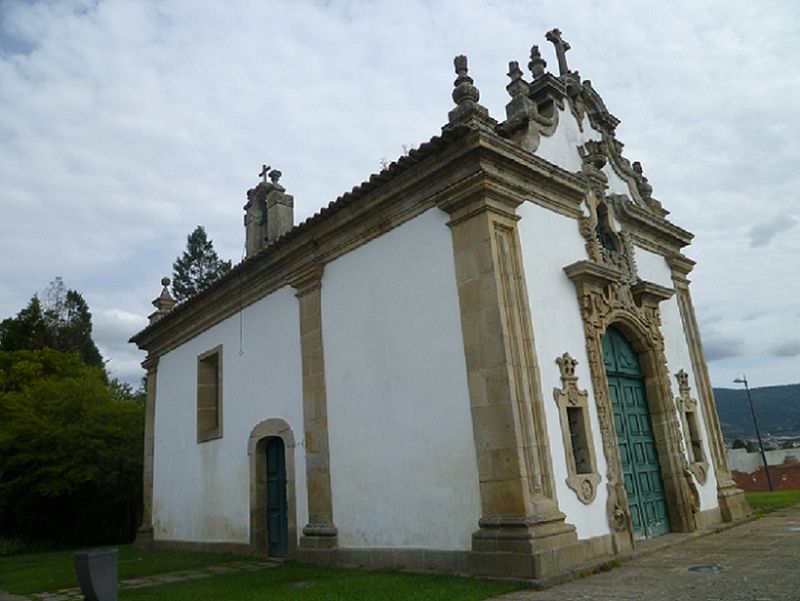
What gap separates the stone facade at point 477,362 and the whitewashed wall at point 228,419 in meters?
0.06

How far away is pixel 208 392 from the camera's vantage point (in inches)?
517

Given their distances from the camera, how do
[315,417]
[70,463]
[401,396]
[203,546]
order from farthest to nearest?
[70,463], [203,546], [315,417], [401,396]

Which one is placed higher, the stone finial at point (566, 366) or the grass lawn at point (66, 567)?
the stone finial at point (566, 366)

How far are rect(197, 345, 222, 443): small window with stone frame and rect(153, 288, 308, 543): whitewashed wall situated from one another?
201mm

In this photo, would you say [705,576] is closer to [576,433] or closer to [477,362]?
[576,433]

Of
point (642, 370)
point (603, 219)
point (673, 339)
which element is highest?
point (603, 219)

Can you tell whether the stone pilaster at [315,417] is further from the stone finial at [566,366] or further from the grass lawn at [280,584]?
the stone finial at [566,366]

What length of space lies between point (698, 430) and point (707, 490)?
102 cm

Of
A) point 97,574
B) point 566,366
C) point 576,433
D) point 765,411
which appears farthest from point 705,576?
point 765,411

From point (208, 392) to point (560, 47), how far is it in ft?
32.2

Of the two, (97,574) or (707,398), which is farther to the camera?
(707,398)

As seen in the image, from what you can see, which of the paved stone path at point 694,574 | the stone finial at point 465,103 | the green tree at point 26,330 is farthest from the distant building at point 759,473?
the green tree at point 26,330

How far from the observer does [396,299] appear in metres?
8.42

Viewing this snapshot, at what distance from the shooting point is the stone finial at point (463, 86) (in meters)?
7.86
